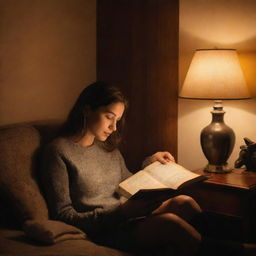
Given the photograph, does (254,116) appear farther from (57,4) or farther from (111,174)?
(57,4)

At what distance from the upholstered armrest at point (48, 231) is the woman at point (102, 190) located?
0.12 meters

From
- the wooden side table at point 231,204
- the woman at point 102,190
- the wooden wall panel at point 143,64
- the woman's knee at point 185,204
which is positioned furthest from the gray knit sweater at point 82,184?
the wooden wall panel at point 143,64

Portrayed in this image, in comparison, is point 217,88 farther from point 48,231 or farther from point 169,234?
point 48,231

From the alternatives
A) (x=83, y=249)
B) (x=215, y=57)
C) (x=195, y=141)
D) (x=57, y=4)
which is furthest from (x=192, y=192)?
(x=57, y=4)

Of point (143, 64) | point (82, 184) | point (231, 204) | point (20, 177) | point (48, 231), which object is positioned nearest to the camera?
point (48, 231)

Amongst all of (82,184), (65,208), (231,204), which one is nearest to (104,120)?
(82,184)

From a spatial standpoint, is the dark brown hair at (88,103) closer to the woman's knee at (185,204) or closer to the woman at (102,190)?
the woman at (102,190)

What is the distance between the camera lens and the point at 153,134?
2.84 metres

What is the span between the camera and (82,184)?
1938mm

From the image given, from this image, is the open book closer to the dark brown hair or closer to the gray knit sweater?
the gray knit sweater

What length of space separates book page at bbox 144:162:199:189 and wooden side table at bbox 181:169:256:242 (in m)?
0.25

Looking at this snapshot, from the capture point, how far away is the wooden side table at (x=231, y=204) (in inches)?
83.8

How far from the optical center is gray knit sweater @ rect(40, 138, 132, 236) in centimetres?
180

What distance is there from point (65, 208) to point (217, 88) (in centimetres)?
99
